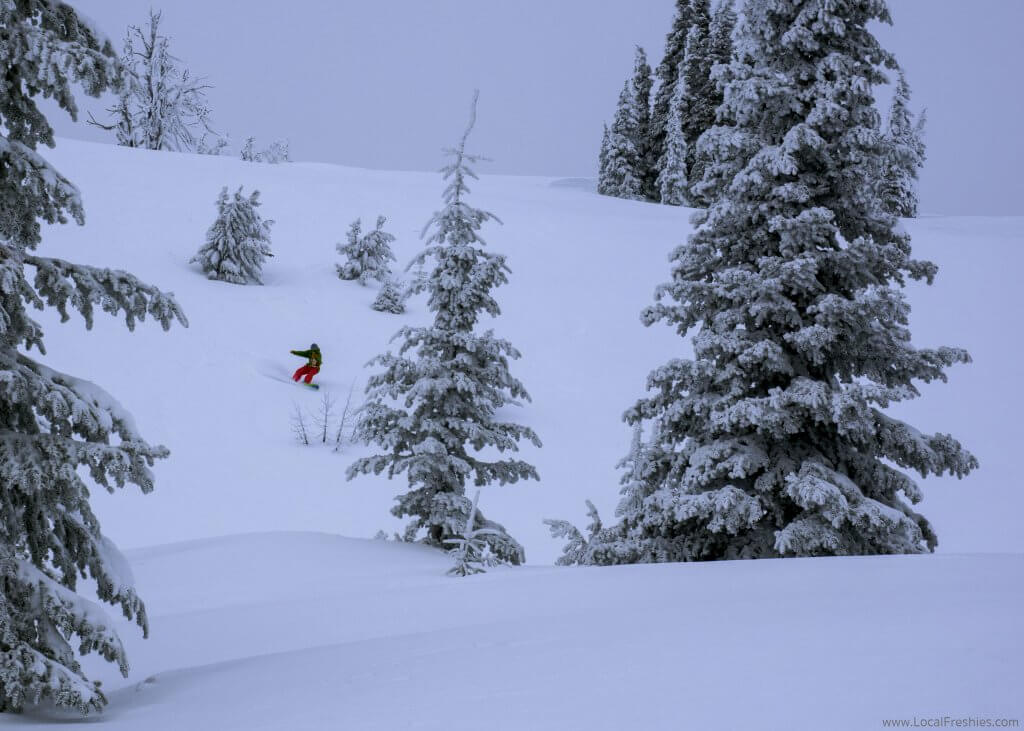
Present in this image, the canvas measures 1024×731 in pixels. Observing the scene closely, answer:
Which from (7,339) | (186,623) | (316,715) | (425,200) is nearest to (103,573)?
(7,339)

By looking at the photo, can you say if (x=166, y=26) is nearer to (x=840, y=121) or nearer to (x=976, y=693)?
(x=840, y=121)

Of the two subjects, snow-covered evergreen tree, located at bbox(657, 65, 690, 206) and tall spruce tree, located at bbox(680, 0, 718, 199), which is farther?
tall spruce tree, located at bbox(680, 0, 718, 199)

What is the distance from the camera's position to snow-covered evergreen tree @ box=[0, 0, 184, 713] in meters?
4.27

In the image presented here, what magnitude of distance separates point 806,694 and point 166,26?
165ft

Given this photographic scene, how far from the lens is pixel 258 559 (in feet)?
36.2

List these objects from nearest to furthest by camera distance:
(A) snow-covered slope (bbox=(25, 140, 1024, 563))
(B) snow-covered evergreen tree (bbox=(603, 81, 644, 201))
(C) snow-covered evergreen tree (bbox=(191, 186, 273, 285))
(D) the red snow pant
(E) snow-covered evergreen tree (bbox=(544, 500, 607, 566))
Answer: (E) snow-covered evergreen tree (bbox=(544, 500, 607, 566)) → (A) snow-covered slope (bbox=(25, 140, 1024, 563)) → (D) the red snow pant → (C) snow-covered evergreen tree (bbox=(191, 186, 273, 285)) → (B) snow-covered evergreen tree (bbox=(603, 81, 644, 201))

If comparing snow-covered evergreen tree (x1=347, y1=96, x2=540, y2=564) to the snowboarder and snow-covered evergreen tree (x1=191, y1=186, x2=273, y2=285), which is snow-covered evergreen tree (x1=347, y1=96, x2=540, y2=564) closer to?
the snowboarder

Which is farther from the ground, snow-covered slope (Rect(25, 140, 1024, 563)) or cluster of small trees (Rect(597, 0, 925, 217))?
cluster of small trees (Rect(597, 0, 925, 217))

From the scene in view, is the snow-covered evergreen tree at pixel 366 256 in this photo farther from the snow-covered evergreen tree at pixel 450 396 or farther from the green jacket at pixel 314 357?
the snow-covered evergreen tree at pixel 450 396

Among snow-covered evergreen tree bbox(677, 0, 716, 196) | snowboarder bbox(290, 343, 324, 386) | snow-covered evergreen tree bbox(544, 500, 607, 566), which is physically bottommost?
snow-covered evergreen tree bbox(544, 500, 607, 566)

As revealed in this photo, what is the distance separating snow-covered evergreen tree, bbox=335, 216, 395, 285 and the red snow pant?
6.28 meters

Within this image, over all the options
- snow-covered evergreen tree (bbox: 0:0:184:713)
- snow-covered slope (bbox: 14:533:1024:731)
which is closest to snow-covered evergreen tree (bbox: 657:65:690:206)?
snow-covered slope (bbox: 14:533:1024:731)

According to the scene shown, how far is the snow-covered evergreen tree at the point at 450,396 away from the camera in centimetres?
1170

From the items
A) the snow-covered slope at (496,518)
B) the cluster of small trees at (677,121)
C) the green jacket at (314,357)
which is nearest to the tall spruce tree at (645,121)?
the cluster of small trees at (677,121)
